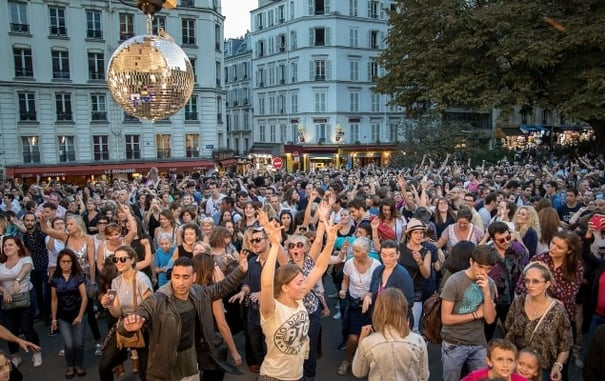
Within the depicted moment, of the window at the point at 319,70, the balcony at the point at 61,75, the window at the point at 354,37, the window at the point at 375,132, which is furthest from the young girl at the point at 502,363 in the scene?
the window at the point at 354,37

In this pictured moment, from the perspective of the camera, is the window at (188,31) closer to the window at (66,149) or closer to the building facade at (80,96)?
the building facade at (80,96)

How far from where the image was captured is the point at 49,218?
26.5 feet

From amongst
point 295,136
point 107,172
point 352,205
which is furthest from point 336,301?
point 295,136

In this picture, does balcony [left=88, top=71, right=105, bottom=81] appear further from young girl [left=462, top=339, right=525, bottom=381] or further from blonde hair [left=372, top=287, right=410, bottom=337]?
young girl [left=462, top=339, right=525, bottom=381]

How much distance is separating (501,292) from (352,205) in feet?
10.3

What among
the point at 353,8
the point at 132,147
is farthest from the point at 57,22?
the point at 353,8

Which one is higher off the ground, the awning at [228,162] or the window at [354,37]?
the window at [354,37]

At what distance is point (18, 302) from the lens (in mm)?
6129

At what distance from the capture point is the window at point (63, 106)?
31.6 metres

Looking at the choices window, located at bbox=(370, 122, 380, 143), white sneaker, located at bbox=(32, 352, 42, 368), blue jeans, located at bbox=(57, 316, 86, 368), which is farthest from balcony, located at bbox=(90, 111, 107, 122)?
blue jeans, located at bbox=(57, 316, 86, 368)

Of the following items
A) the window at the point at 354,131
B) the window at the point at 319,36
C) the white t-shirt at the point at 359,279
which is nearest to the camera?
the white t-shirt at the point at 359,279

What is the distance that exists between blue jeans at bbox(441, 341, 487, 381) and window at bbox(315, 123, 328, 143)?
127ft

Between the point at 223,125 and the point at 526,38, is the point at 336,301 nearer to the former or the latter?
the point at 526,38

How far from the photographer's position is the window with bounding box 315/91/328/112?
4262 cm
